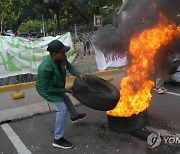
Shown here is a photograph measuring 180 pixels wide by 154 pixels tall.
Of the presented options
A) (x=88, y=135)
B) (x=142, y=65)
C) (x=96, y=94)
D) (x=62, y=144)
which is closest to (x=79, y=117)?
(x=88, y=135)

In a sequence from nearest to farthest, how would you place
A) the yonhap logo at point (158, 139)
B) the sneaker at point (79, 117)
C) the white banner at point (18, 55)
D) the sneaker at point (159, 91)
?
the yonhap logo at point (158, 139), the sneaker at point (79, 117), the white banner at point (18, 55), the sneaker at point (159, 91)

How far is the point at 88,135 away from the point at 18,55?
3.09 meters

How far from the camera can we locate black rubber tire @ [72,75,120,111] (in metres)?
5.20

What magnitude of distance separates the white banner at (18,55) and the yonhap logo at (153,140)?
3.84 meters

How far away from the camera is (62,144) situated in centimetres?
527

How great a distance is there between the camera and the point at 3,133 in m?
6.07

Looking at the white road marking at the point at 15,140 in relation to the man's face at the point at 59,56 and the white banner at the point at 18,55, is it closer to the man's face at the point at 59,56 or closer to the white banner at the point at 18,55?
the white banner at the point at 18,55

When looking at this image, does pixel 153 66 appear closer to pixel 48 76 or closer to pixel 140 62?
pixel 140 62

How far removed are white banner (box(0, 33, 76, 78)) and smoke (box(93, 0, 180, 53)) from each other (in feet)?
8.12

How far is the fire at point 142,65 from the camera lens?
225 inches

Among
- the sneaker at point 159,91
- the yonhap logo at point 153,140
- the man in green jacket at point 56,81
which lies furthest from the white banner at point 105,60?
the yonhap logo at point 153,140

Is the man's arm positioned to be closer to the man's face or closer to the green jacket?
the green jacket

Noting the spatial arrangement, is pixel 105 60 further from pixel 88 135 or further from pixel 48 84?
pixel 48 84

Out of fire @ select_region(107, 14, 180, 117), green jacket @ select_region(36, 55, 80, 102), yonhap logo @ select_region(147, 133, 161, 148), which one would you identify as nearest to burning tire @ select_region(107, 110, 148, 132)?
fire @ select_region(107, 14, 180, 117)
